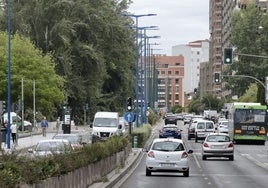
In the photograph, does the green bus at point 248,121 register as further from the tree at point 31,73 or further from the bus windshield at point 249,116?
the tree at point 31,73

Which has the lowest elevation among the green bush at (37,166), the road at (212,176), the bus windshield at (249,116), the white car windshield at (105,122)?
the road at (212,176)

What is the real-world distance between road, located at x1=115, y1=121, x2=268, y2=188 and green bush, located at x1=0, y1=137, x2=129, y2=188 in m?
4.94

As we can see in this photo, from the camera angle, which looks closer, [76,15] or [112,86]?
[76,15]

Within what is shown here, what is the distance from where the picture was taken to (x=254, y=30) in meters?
126

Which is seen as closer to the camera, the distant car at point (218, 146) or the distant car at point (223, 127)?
the distant car at point (218, 146)

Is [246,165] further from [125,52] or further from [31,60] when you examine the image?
[125,52]

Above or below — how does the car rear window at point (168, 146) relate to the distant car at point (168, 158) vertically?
above

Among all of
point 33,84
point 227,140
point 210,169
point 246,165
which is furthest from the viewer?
point 33,84

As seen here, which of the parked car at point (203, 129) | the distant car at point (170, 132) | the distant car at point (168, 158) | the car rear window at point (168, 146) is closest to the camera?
the distant car at point (168, 158)

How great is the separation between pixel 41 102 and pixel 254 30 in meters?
55.7

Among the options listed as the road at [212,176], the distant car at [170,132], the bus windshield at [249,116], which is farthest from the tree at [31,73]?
the road at [212,176]

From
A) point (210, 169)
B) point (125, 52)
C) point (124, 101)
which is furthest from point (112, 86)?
point (210, 169)

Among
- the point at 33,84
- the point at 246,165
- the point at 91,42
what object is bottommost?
the point at 246,165

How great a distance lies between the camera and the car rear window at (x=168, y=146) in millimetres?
30680
